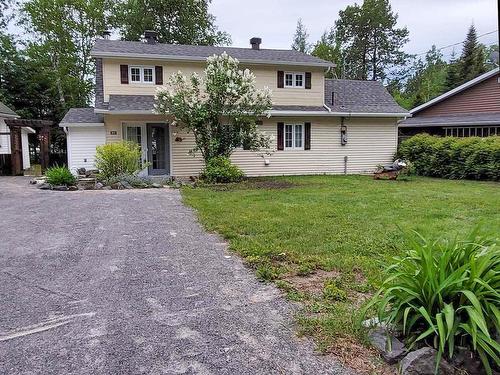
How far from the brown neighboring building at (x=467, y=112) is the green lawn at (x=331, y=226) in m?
7.36

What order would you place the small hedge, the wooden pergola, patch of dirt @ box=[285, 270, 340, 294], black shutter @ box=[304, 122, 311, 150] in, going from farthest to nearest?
black shutter @ box=[304, 122, 311, 150] < the wooden pergola < the small hedge < patch of dirt @ box=[285, 270, 340, 294]

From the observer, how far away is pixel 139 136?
580 inches

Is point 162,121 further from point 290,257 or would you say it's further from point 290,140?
point 290,257

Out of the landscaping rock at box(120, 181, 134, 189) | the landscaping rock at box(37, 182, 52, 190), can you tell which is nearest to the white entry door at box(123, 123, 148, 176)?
the landscaping rock at box(120, 181, 134, 189)

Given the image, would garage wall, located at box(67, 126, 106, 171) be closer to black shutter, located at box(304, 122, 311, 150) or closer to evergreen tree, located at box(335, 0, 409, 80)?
black shutter, located at box(304, 122, 311, 150)

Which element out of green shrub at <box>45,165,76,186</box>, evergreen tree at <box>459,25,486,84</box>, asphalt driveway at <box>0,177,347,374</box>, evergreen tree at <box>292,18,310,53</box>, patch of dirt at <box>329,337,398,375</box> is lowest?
patch of dirt at <box>329,337,398,375</box>

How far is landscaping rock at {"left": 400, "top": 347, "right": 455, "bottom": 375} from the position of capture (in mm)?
2287

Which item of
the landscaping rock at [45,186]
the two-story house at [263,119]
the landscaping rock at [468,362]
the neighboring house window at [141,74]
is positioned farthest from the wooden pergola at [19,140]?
the landscaping rock at [468,362]

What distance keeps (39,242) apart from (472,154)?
13913 mm

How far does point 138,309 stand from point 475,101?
20.7 metres

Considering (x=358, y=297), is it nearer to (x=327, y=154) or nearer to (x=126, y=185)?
(x=126, y=185)

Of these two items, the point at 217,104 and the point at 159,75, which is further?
the point at 159,75

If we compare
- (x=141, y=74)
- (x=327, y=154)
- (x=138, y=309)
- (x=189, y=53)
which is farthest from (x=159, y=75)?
(x=138, y=309)

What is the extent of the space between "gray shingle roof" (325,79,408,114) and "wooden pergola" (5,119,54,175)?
38.5 ft
